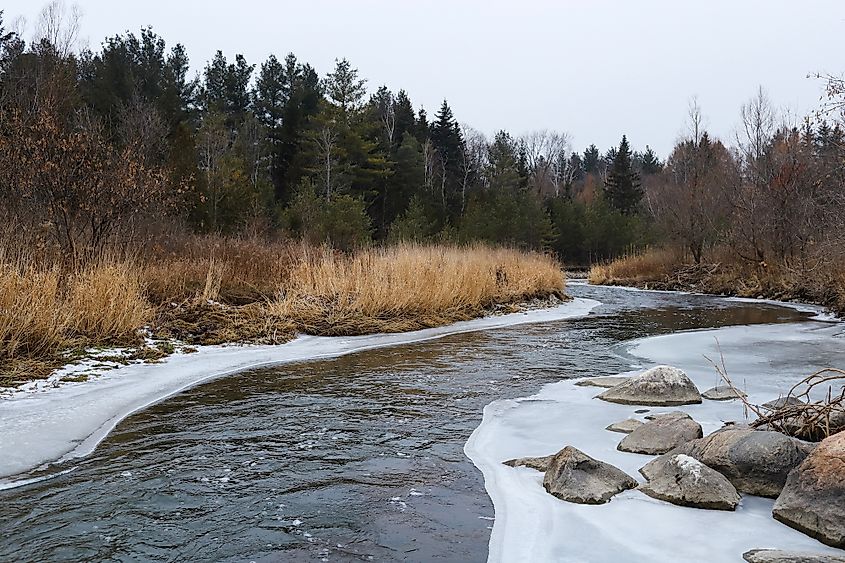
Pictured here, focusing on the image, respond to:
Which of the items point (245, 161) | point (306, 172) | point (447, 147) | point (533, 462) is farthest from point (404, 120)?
point (533, 462)

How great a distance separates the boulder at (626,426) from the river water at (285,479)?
105cm

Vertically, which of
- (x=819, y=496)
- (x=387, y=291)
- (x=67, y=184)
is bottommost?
(x=819, y=496)

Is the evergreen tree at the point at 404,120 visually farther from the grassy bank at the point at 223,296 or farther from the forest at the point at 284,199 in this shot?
Result: the grassy bank at the point at 223,296

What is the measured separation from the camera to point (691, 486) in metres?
3.34

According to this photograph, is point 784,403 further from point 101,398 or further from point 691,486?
point 101,398

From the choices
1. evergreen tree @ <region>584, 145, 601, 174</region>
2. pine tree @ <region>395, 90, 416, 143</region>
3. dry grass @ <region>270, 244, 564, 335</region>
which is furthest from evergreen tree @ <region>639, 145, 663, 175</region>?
dry grass @ <region>270, 244, 564, 335</region>

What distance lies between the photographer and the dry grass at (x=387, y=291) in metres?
10.0

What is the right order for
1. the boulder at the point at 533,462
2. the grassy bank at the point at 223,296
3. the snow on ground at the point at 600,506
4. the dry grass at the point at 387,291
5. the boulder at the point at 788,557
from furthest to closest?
the dry grass at the point at 387,291 → the grassy bank at the point at 223,296 → the boulder at the point at 533,462 → the snow on ground at the point at 600,506 → the boulder at the point at 788,557

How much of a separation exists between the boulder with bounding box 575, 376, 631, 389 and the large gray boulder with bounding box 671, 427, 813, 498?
258 cm

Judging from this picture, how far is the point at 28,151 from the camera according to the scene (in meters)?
8.41

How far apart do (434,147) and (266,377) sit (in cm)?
4102

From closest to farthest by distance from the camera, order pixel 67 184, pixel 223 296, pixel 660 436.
A: pixel 660 436 < pixel 67 184 < pixel 223 296

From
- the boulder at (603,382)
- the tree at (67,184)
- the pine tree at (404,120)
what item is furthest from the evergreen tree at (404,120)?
the boulder at (603,382)

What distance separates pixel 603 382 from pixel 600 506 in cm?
326
